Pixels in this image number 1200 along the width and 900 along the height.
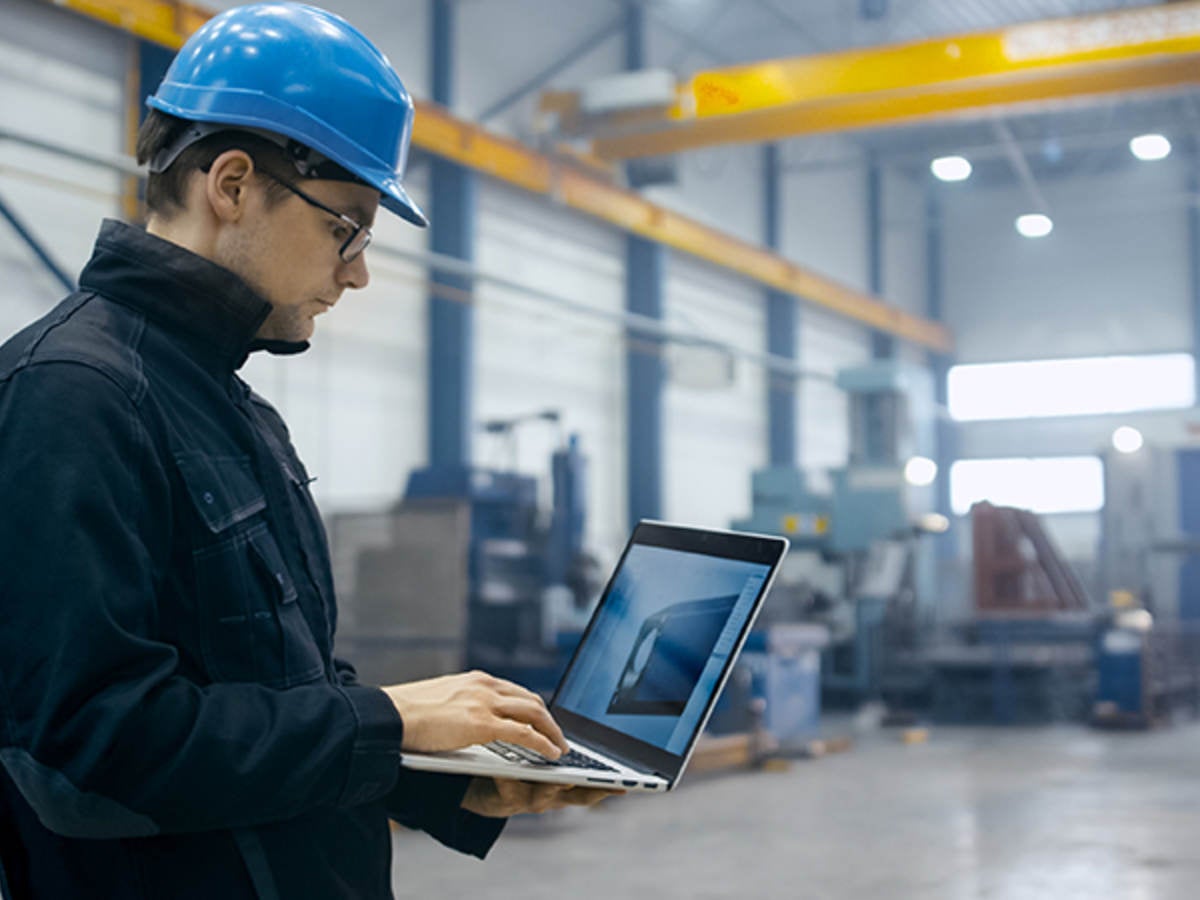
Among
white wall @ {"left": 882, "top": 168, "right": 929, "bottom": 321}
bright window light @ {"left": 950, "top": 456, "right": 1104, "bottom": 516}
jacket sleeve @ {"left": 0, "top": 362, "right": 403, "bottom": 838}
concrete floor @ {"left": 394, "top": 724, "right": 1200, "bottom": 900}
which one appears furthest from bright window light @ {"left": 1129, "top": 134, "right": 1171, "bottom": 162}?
jacket sleeve @ {"left": 0, "top": 362, "right": 403, "bottom": 838}

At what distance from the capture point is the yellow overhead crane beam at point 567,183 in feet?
27.5

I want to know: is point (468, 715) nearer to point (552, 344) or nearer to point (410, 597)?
point (410, 597)

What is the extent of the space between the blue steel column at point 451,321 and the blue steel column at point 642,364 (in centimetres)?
277

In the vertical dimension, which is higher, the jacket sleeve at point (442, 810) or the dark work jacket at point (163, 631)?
the dark work jacket at point (163, 631)

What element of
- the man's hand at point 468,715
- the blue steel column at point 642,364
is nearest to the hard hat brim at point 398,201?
the man's hand at point 468,715

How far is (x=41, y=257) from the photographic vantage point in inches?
307

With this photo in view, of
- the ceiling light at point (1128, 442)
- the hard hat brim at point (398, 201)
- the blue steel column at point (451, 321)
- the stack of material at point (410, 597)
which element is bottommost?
the stack of material at point (410, 597)

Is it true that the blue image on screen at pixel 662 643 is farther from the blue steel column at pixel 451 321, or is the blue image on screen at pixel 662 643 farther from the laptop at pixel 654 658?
the blue steel column at pixel 451 321

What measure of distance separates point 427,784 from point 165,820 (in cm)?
45

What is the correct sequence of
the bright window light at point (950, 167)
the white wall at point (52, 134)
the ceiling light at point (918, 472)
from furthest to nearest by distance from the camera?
the bright window light at point (950, 167) < the ceiling light at point (918, 472) < the white wall at point (52, 134)

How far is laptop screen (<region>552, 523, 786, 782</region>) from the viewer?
140 centimetres

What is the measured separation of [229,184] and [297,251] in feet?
0.28

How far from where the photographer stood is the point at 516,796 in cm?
143

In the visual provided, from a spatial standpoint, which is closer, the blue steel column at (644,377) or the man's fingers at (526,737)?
the man's fingers at (526,737)
